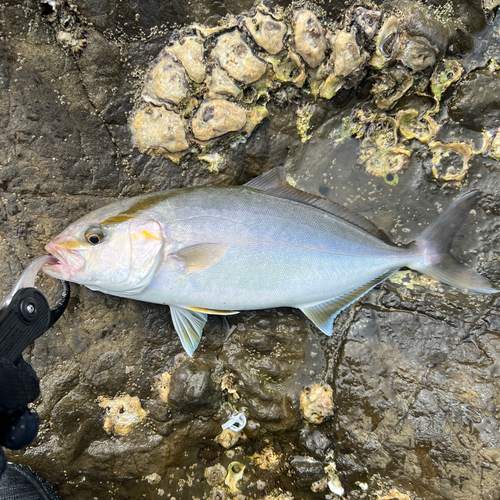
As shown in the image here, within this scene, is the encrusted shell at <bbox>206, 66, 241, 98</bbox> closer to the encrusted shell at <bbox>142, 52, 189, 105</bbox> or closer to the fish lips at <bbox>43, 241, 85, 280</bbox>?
the encrusted shell at <bbox>142, 52, 189, 105</bbox>

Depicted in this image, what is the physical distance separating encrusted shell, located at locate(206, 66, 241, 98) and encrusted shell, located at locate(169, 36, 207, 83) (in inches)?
1.9

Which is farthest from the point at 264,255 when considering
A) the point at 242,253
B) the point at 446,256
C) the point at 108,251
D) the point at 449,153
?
the point at 449,153

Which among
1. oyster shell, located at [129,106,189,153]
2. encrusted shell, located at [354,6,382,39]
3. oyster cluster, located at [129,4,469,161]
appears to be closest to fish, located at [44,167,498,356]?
oyster shell, located at [129,106,189,153]

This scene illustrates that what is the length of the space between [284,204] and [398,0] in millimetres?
1350

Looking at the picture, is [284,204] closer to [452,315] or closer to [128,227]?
[128,227]

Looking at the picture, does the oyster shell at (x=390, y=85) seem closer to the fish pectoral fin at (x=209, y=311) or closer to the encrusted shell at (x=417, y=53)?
the encrusted shell at (x=417, y=53)

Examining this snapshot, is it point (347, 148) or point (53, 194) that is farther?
point (347, 148)

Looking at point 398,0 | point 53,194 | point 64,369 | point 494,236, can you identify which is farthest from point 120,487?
point 398,0

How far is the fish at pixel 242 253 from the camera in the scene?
186cm

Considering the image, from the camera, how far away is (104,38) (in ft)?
6.57

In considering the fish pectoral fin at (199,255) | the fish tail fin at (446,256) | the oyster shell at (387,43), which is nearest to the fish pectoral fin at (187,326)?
the fish pectoral fin at (199,255)

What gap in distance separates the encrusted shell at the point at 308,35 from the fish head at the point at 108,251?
130 cm

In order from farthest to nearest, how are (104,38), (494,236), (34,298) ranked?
1. (494,236)
2. (104,38)
3. (34,298)

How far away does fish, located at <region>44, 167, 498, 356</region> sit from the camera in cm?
186
